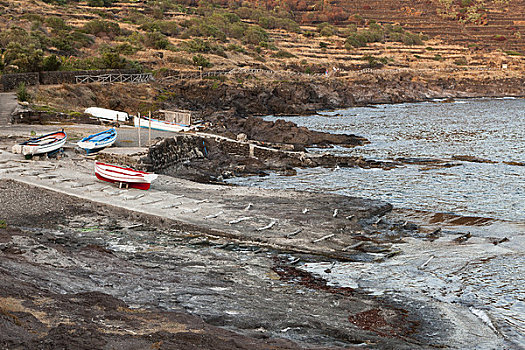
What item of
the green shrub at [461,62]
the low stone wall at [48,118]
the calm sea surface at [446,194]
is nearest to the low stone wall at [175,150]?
the calm sea surface at [446,194]

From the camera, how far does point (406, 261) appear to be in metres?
17.1

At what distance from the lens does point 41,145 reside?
2645cm

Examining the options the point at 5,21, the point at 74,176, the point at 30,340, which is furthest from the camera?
the point at 5,21

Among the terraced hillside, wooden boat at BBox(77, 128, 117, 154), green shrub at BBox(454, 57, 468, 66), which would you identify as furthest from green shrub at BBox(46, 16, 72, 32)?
the terraced hillside

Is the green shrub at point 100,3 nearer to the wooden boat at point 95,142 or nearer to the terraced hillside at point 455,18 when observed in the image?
the terraced hillside at point 455,18

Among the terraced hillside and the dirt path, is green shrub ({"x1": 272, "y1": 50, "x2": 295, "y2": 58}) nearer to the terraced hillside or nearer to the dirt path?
the terraced hillside

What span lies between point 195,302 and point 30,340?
4764 millimetres

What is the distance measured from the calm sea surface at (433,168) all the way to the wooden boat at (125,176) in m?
7.58

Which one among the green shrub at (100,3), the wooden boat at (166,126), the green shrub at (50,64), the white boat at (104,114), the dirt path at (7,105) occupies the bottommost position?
the wooden boat at (166,126)

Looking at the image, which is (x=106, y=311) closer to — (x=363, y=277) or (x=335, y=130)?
(x=363, y=277)

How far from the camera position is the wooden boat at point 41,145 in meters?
26.4

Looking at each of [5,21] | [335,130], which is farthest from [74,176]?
[5,21]

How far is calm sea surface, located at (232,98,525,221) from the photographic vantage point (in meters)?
26.6

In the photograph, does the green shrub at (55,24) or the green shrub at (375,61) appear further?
the green shrub at (375,61)
